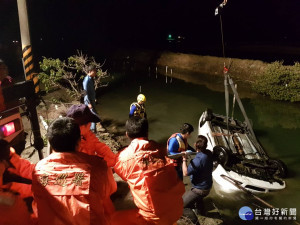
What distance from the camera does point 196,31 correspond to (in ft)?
108

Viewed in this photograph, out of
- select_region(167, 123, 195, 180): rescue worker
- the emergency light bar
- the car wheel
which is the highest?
the emergency light bar

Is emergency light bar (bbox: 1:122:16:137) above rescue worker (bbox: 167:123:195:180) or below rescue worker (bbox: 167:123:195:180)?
above

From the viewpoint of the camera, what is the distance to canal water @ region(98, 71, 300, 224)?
6281 millimetres

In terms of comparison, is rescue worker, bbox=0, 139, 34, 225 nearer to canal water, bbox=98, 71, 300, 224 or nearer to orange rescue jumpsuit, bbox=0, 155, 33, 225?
orange rescue jumpsuit, bbox=0, 155, 33, 225

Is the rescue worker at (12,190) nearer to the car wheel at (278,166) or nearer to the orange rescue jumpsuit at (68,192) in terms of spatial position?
the orange rescue jumpsuit at (68,192)

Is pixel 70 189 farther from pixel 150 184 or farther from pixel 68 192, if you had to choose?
pixel 150 184

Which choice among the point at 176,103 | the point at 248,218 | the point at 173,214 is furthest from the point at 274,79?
the point at 173,214

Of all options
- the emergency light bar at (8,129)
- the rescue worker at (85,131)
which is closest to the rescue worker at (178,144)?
the rescue worker at (85,131)

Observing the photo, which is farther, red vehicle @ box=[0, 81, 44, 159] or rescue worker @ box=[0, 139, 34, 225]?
red vehicle @ box=[0, 81, 44, 159]

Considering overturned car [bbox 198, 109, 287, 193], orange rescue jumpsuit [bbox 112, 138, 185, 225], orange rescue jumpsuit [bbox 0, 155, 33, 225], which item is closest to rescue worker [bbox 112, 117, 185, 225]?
orange rescue jumpsuit [bbox 112, 138, 185, 225]

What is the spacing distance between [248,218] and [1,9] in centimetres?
3293

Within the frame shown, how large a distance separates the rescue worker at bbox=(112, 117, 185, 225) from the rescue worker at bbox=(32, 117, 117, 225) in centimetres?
28

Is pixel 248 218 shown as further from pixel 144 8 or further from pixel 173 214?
pixel 144 8

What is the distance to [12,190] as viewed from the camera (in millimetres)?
2377
